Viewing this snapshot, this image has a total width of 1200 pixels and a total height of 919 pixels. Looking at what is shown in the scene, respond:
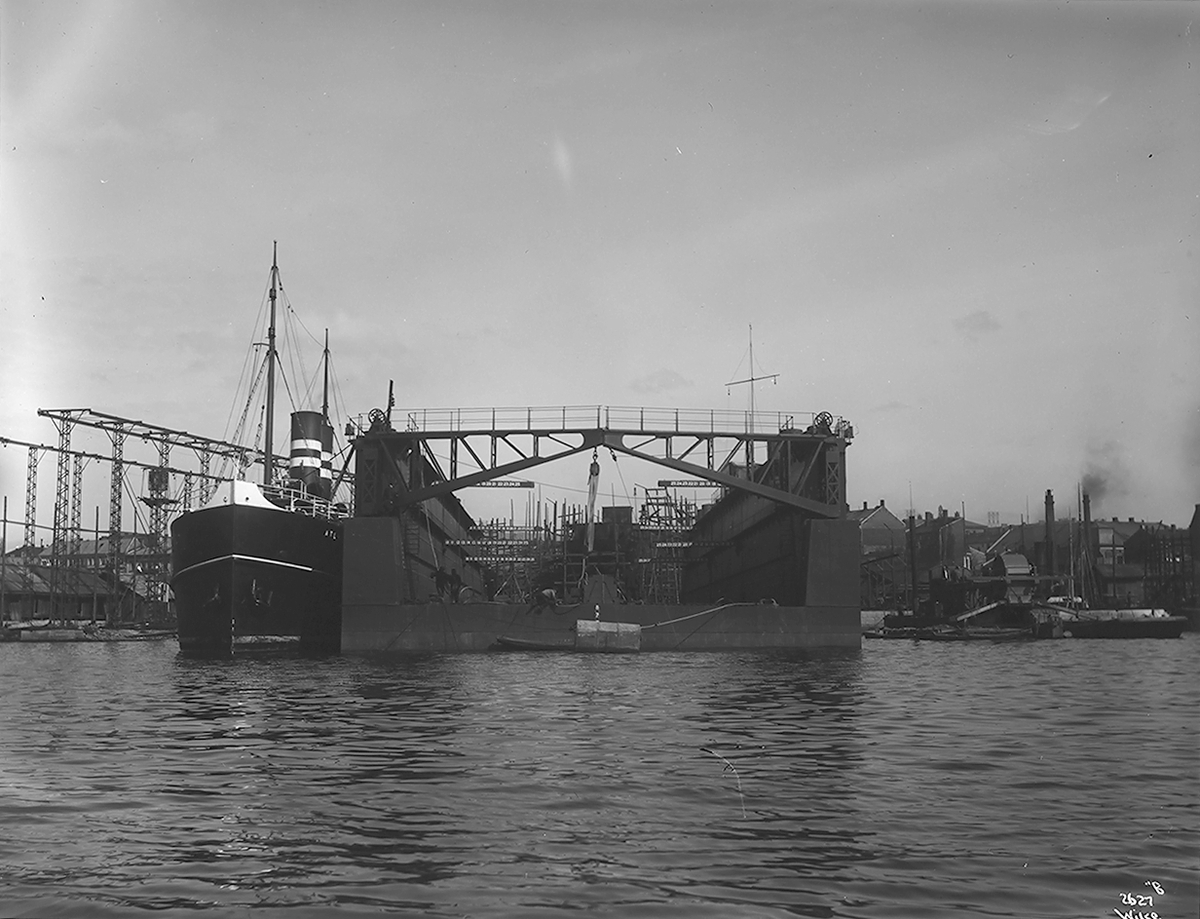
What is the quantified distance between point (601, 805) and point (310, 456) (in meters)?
44.7

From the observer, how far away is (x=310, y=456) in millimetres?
53125

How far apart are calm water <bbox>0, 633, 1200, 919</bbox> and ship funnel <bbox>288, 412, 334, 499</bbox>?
99.3 ft

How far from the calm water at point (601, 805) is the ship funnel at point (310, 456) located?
30278mm

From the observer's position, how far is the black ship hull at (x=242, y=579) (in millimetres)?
40094

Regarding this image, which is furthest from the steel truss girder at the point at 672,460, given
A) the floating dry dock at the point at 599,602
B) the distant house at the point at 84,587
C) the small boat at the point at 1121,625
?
the distant house at the point at 84,587

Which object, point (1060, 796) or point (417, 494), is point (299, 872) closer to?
point (1060, 796)

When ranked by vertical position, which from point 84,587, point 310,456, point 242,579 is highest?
point 310,456

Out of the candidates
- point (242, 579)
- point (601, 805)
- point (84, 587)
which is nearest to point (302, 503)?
point (242, 579)

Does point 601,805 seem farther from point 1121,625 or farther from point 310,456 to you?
point 1121,625

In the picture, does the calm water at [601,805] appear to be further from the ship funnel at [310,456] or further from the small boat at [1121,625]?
the small boat at [1121,625]

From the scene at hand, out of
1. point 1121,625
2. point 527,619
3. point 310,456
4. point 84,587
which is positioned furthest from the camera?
point 84,587

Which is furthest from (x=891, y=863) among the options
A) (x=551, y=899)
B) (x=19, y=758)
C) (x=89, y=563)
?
(x=89, y=563)

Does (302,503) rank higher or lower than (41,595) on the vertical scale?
higher

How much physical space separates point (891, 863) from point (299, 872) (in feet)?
14.7
